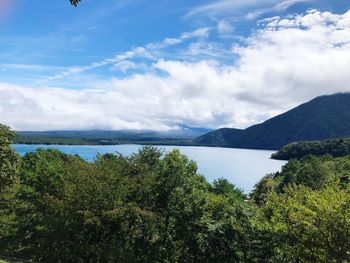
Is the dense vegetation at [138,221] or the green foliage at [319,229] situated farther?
the dense vegetation at [138,221]

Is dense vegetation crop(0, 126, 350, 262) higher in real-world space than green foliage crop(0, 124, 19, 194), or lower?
lower

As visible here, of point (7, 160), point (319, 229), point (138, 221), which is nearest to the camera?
point (319, 229)

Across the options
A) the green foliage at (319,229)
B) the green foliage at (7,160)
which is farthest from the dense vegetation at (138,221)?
the green foliage at (7,160)

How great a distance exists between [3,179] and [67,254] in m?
17.4

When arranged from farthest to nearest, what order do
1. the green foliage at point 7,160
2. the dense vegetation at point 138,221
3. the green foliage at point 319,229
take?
the green foliage at point 7,160
the dense vegetation at point 138,221
the green foliage at point 319,229

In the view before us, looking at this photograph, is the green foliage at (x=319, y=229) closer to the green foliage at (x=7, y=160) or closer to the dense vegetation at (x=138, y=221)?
the dense vegetation at (x=138, y=221)

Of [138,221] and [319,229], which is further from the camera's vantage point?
[138,221]

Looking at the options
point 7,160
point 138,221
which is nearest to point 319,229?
point 138,221

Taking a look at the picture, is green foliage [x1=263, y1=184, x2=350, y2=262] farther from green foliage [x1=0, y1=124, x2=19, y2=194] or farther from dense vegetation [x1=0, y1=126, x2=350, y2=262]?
green foliage [x1=0, y1=124, x2=19, y2=194]

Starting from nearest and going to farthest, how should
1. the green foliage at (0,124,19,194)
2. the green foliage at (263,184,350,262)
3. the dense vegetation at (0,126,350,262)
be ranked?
the green foliage at (263,184,350,262)
the dense vegetation at (0,126,350,262)
the green foliage at (0,124,19,194)

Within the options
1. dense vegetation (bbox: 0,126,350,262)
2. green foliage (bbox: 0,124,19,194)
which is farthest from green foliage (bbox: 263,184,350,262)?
green foliage (bbox: 0,124,19,194)

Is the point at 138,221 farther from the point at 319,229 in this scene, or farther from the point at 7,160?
the point at 7,160

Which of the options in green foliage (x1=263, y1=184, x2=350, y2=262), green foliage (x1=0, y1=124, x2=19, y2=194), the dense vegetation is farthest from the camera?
green foliage (x1=0, y1=124, x2=19, y2=194)

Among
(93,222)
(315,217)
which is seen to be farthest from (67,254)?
(315,217)
